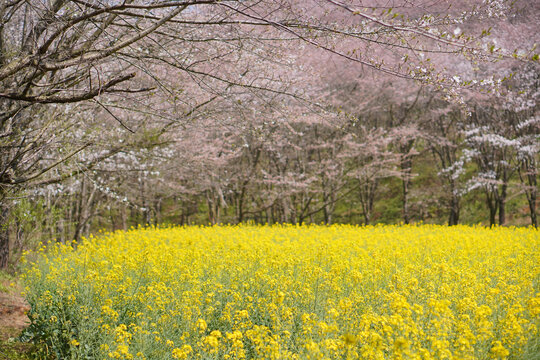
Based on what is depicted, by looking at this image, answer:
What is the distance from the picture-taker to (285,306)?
13.0 ft

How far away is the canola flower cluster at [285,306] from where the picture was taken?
2.99m

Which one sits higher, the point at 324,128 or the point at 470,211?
the point at 324,128

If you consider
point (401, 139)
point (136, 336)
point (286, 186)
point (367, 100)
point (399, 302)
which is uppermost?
point (367, 100)

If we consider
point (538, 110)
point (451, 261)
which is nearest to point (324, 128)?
point (538, 110)

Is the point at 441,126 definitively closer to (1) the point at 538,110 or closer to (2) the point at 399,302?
(1) the point at 538,110

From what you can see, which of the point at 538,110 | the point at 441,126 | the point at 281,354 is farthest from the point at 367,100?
the point at 281,354

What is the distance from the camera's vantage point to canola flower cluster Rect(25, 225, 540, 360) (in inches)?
118

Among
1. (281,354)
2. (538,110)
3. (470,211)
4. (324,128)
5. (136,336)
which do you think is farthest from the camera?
(470,211)

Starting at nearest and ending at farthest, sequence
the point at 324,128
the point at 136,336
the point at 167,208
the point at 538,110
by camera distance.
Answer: the point at 136,336 → the point at 538,110 → the point at 324,128 → the point at 167,208

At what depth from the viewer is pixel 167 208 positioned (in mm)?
24750

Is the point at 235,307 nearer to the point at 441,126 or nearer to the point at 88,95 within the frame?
the point at 88,95

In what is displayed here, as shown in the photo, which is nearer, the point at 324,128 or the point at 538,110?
the point at 538,110

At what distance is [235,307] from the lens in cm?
446

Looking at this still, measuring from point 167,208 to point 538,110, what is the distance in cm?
1955
